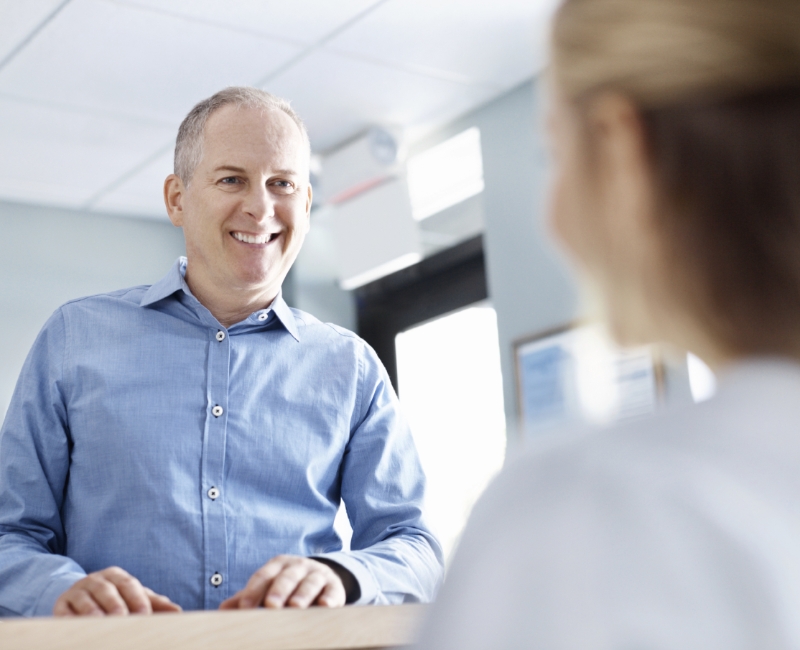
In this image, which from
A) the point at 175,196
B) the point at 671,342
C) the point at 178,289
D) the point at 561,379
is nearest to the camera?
the point at 671,342

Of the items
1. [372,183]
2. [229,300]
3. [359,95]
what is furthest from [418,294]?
[229,300]

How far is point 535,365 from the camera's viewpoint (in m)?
Result: 3.50

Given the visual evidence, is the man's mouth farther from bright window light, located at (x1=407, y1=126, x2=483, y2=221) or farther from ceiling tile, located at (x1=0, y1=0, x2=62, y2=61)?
bright window light, located at (x1=407, y1=126, x2=483, y2=221)

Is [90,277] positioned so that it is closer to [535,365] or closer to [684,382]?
[535,365]

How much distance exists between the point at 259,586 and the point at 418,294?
11.4 ft

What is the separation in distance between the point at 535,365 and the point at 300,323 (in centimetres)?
195

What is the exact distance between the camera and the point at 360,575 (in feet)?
3.78

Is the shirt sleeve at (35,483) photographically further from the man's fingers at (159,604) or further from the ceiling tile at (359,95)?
the ceiling tile at (359,95)

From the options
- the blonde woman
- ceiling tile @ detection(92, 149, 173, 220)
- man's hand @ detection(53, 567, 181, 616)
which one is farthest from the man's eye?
ceiling tile @ detection(92, 149, 173, 220)

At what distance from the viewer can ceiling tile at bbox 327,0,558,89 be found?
309 cm

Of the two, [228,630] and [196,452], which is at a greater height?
[196,452]

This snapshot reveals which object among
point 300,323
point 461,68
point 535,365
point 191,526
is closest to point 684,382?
point 535,365

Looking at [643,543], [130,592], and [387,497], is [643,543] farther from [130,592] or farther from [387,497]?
[387,497]

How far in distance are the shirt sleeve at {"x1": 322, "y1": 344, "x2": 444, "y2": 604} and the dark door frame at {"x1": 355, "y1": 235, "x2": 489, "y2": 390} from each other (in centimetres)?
255
